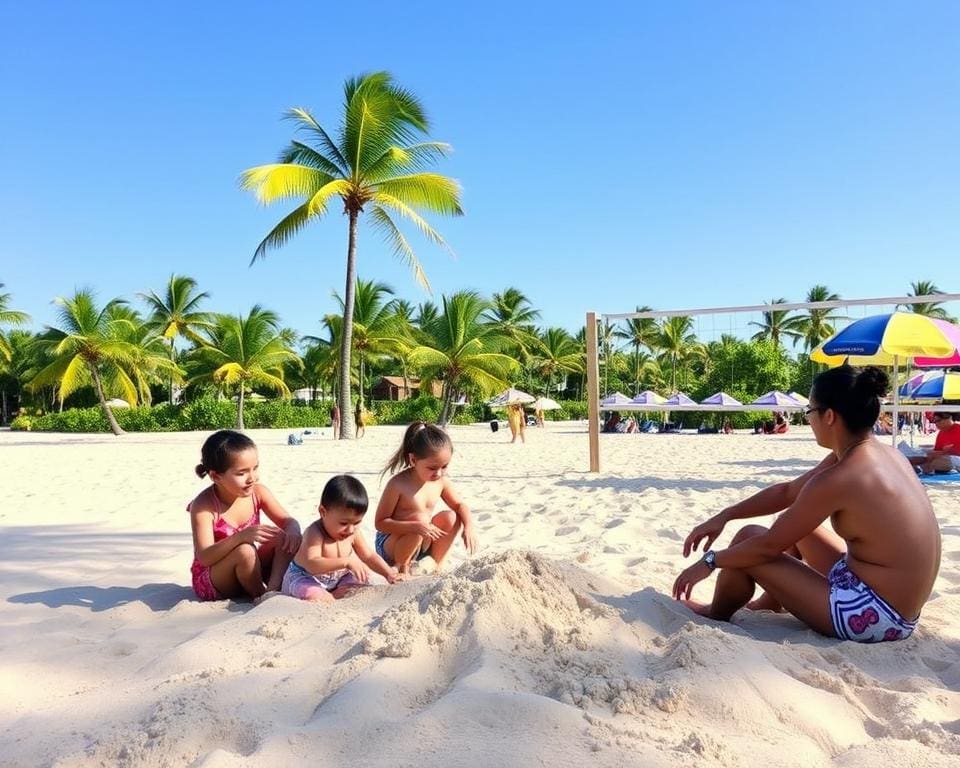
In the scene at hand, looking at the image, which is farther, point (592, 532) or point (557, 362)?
point (557, 362)

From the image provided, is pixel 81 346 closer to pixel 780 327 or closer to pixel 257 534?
pixel 257 534

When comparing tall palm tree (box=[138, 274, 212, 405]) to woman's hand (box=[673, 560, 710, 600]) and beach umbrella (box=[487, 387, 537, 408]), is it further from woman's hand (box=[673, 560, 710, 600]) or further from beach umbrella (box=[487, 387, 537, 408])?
woman's hand (box=[673, 560, 710, 600])

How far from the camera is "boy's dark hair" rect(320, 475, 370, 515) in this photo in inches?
110

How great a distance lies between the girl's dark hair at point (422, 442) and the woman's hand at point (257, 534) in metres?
0.70

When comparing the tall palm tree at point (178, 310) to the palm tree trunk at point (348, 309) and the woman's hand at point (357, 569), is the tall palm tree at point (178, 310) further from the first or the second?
the woman's hand at point (357, 569)

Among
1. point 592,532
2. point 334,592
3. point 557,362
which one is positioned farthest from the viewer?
point 557,362

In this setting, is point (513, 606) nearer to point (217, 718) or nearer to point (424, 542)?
point (217, 718)

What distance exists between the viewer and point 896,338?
7.61m

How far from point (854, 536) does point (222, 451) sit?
2.34m

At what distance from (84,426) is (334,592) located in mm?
29102

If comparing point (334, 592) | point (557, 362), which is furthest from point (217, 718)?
point (557, 362)

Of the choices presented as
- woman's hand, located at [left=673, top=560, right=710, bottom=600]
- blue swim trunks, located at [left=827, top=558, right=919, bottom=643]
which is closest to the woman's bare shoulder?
woman's hand, located at [left=673, top=560, right=710, bottom=600]

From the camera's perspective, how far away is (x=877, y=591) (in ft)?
7.29

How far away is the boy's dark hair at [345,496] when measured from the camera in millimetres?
2805
